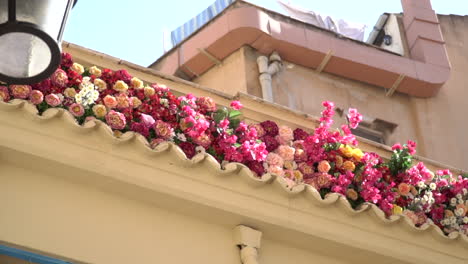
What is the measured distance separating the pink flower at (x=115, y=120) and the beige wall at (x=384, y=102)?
4.84m

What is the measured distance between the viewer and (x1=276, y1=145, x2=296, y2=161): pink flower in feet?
23.6

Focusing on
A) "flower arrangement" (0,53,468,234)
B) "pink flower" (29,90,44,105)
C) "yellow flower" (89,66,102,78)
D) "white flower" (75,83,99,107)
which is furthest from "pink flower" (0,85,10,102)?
"yellow flower" (89,66,102,78)

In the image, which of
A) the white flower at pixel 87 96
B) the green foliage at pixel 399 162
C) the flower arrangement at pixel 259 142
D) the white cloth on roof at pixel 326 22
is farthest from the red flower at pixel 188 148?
the white cloth on roof at pixel 326 22

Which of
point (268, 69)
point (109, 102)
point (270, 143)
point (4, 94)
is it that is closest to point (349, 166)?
point (270, 143)

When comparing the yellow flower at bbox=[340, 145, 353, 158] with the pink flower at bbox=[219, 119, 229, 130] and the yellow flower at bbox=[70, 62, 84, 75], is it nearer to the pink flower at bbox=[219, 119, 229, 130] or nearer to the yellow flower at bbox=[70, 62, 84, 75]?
the pink flower at bbox=[219, 119, 229, 130]

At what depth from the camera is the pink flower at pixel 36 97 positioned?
623 centimetres

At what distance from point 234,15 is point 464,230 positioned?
199 inches

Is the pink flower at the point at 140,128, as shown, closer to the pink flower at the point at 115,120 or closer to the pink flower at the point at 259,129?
the pink flower at the point at 115,120

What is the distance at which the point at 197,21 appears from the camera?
1309 cm

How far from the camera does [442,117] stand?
41.4 ft

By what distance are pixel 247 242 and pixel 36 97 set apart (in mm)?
1854

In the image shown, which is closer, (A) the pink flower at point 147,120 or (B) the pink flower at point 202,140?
(A) the pink flower at point 147,120

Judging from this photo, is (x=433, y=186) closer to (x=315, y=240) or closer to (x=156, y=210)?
(x=315, y=240)

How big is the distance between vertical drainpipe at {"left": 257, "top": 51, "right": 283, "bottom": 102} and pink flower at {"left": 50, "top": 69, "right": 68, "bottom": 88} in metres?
4.64
